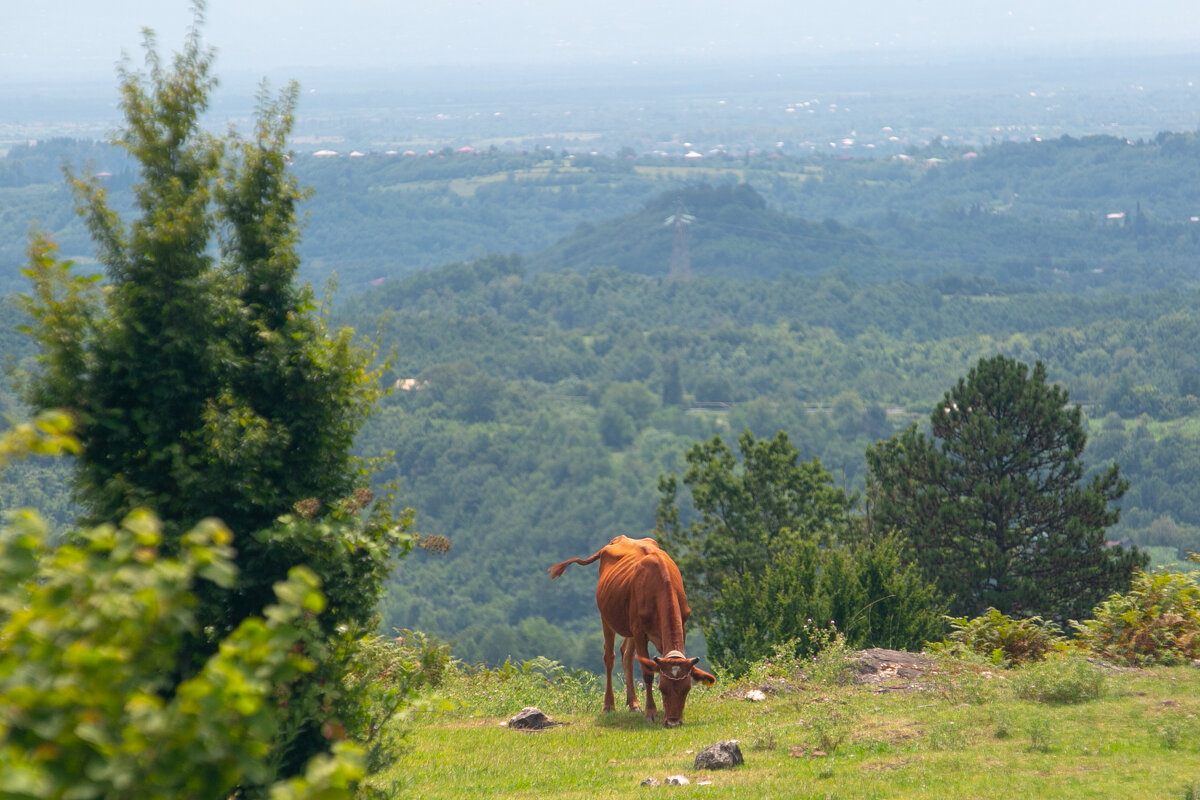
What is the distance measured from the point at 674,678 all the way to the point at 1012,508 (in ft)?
52.5

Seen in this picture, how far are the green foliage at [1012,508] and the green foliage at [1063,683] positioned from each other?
13.4 metres

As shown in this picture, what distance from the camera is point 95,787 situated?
12.5 feet

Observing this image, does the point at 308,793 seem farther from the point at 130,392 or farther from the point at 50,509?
the point at 50,509

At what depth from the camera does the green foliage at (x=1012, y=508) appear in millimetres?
26672

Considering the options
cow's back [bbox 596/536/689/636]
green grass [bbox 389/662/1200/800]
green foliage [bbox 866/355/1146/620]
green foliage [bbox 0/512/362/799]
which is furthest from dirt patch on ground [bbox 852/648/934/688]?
green foliage [bbox 0/512/362/799]

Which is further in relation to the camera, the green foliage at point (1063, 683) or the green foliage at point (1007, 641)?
the green foliage at point (1007, 641)

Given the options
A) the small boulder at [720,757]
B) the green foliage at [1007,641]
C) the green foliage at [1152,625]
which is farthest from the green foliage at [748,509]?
the small boulder at [720,757]

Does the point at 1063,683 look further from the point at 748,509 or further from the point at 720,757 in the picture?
the point at 748,509

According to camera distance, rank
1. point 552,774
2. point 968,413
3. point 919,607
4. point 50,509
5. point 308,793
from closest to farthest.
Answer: point 308,793, point 552,774, point 919,607, point 968,413, point 50,509

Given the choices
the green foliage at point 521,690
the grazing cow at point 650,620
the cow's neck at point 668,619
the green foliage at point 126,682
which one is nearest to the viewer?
the green foliage at point 126,682

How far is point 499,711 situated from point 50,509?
93.6 meters

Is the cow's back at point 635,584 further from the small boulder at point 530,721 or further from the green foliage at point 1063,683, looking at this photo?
the green foliage at point 1063,683

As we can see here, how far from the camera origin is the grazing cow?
1383cm

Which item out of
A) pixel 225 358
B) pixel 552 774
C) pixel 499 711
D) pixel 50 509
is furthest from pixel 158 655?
pixel 50 509
